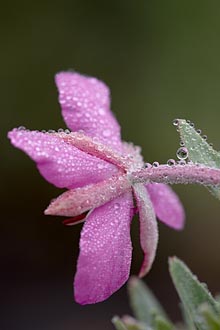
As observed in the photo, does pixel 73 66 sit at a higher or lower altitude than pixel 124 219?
higher

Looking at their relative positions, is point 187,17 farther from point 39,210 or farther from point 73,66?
point 39,210

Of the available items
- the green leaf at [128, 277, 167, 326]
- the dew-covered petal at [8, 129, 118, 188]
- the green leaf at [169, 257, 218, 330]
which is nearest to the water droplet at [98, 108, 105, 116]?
the dew-covered petal at [8, 129, 118, 188]

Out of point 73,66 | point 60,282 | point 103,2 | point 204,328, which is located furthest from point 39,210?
point 204,328

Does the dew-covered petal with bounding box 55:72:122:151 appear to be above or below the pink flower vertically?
Result: above

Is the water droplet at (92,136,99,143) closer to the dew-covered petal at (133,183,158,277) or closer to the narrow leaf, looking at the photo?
the dew-covered petal at (133,183,158,277)

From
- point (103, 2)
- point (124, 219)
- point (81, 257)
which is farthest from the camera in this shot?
point (103, 2)

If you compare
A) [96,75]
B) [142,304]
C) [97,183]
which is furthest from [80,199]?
[96,75]
